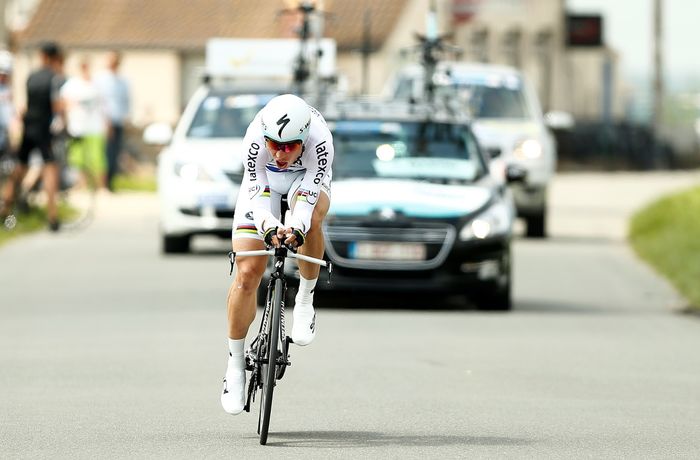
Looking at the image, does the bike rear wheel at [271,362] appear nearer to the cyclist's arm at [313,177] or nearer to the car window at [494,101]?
the cyclist's arm at [313,177]

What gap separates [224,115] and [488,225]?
6.14 meters

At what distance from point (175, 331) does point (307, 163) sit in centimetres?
504

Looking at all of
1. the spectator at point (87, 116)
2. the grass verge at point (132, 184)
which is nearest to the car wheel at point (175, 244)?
the spectator at point (87, 116)

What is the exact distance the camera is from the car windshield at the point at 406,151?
A: 16109 millimetres

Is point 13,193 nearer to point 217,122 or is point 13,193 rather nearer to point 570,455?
point 217,122

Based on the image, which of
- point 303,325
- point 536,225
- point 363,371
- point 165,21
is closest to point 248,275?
point 303,325

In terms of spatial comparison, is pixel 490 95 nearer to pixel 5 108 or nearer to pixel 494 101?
pixel 494 101

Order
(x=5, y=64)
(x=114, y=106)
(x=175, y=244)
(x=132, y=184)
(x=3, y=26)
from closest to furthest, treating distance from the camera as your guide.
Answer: (x=175, y=244) < (x=5, y=64) < (x=3, y=26) < (x=114, y=106) < (x=132, y=184)

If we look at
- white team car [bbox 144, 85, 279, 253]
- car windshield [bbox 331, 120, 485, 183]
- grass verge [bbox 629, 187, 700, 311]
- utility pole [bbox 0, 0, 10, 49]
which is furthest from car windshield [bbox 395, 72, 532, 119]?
car windshield [bbox 331, 120, 485, 183]

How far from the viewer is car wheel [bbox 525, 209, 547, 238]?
24.3 m

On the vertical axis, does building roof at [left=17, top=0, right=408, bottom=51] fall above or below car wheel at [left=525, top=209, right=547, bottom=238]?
above

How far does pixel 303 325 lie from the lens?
30.8 feet

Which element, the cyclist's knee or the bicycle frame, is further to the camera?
the cyclist's knee

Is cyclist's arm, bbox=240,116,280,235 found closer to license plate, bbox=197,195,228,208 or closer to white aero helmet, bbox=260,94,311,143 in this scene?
white aero helmet, bbox=260,94,311,143
